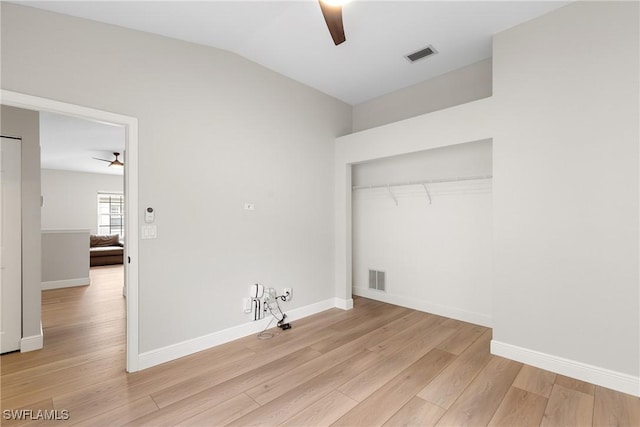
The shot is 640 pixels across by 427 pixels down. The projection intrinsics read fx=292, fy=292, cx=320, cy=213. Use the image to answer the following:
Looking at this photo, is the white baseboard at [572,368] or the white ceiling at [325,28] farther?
the white ceiling at [325,28]

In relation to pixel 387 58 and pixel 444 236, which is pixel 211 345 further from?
pixel 387 58

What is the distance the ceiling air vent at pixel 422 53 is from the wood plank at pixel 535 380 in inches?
123

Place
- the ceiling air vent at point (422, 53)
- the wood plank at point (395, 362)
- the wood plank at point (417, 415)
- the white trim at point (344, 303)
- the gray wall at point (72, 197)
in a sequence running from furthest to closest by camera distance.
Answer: the gray wall at point (72, 197) → the white trim at point (344, 303) → the ceiling air vent at point (422, 53) → the wood plank at point (395, 362) → the wood plank at point (417, 415)

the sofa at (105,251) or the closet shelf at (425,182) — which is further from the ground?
the closet shelf at (425,182)

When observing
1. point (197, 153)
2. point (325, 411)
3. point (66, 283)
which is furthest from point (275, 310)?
point (66, 283)

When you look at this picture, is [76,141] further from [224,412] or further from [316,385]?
[316,385]

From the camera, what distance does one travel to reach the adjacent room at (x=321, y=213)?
6.91 feet

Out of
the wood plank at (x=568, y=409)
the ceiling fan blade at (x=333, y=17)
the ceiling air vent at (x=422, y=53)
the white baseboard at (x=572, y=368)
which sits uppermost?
the ceiling air vent at (x=422, y=53)

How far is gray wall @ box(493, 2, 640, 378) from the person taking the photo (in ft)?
7.06

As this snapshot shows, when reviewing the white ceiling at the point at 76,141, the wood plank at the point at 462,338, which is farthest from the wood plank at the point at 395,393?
the white ceiling at the point at 76,141

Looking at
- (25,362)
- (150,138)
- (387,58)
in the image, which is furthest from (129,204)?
(387,58)

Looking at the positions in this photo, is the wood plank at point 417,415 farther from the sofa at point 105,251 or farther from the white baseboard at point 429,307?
the sofa at point 105,251

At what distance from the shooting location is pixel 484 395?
6.88 feet

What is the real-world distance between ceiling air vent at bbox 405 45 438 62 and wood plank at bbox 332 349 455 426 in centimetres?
305
